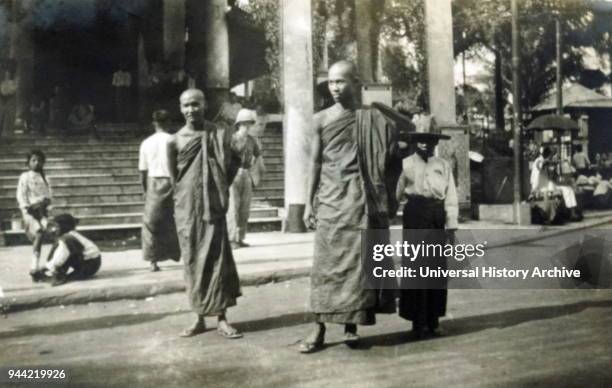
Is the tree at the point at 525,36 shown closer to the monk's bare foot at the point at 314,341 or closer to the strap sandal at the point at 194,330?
the monk's bare foot at the point at 314,341

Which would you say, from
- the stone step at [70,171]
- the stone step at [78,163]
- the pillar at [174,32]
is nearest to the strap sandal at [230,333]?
the stone step at [70,171]

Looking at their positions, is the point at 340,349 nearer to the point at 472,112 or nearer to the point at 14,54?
the point at 14,54

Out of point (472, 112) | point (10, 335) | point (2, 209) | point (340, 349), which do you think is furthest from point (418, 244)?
point (472, 112)

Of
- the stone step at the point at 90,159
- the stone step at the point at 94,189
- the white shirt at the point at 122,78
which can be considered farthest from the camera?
the white shirt at the point at 122,78

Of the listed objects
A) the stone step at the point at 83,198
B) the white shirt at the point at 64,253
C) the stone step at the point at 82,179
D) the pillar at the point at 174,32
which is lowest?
the white shirt at the point at 64,253

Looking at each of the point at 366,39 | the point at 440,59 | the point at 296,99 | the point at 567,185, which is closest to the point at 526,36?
the point at 440,59

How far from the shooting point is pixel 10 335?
4.45 m

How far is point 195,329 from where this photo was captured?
4.43m

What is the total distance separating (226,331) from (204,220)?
748 mm

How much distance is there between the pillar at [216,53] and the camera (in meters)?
12.1

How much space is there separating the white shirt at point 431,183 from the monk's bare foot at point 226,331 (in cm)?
140

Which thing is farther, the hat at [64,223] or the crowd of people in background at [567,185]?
the crowd of people in background at [567,185]

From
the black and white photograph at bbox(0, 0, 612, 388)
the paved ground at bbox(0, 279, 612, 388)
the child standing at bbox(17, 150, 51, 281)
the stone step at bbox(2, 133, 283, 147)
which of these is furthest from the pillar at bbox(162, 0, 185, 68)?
the paved ground at bbox(0, 279, 612, 388)

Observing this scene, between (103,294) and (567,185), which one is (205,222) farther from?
(567,185)
